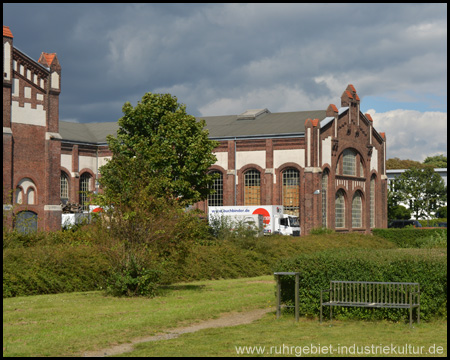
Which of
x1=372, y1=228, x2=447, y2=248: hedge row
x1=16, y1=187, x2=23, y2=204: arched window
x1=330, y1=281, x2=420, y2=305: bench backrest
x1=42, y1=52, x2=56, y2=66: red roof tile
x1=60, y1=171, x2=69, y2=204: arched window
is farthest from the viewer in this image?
x1=60, y1=171, x2=69, y2=204: arched window

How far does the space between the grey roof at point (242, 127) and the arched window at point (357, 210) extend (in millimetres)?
8805

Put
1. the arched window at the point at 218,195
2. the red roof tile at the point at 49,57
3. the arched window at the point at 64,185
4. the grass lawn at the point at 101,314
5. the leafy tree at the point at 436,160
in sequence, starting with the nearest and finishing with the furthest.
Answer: the grass lawn at the point at 101,314, the red roof tile at the point at 49,57, the arched window at the point at 64,185, the arched window at the point at 218,195, the leafy tree at the point at 436,160

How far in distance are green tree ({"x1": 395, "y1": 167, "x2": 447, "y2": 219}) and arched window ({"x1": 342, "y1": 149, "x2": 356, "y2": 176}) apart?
77.7 feet

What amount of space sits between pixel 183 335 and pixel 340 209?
4849cm

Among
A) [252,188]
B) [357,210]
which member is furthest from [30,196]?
[357,210]

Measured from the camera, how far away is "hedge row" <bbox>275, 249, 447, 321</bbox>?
1593 centimetres

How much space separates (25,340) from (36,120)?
30.5m

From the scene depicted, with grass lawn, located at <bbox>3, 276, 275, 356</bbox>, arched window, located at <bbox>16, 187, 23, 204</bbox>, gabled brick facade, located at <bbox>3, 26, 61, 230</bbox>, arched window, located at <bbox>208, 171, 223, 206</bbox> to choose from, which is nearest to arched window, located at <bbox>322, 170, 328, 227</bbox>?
arched window, located at <bbox>208, 171, 223, 206</bbox>

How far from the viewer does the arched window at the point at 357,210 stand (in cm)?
6394

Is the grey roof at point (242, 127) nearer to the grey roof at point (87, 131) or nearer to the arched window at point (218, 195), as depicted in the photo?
the grey roof at point (87, 131)

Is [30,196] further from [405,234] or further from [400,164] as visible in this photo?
[400,164]

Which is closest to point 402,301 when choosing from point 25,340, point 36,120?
point 25,340

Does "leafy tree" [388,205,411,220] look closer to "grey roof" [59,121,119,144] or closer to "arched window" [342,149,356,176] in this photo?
"arched window" [342,149,356,176]

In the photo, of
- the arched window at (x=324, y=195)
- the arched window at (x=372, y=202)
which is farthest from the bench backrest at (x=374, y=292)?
the arched window at (x=372, y=202)
